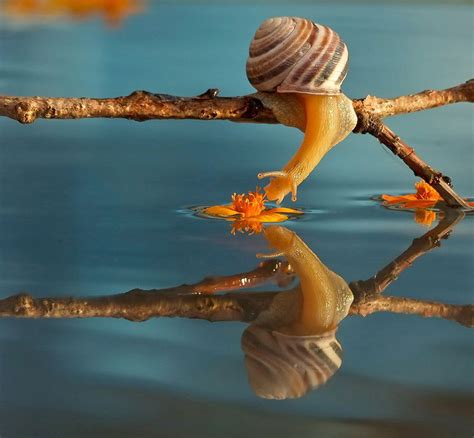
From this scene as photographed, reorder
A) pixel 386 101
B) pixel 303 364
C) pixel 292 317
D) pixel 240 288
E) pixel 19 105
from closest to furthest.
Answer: pixel 303 364, pixel 292 317, pixel 240 288, pixel 19 105, pixel 386 101

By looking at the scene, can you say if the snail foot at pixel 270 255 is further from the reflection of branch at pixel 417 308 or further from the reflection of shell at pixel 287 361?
the reflection of shell at pixel 287 361

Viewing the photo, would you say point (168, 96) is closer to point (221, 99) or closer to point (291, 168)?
point (221, 99)

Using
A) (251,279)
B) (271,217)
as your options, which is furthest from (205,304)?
(271,217)

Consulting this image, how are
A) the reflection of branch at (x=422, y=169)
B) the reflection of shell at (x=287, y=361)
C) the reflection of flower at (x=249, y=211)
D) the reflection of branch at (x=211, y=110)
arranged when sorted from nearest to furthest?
the reflection of shell at (x=287, y=361) → the reflection of branch at (x=211, y=110) → the reflection of flower at (x=249, y=211) → the reflection of branch at (x=422, y=169)

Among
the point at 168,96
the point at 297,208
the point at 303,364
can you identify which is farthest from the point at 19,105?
the point at 303,364

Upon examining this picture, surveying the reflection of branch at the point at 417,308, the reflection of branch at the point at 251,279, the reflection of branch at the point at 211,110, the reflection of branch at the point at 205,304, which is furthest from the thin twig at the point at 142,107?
the reflection of branch at the point at 417,308

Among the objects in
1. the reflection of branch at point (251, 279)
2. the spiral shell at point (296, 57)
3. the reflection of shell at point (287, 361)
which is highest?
the spiral shell at point (296, 57)

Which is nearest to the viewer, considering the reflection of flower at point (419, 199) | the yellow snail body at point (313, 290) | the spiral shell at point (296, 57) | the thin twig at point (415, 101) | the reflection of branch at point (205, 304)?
the yellow snail body at point (313, 290)

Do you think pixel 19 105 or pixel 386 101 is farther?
pixel 386 101
